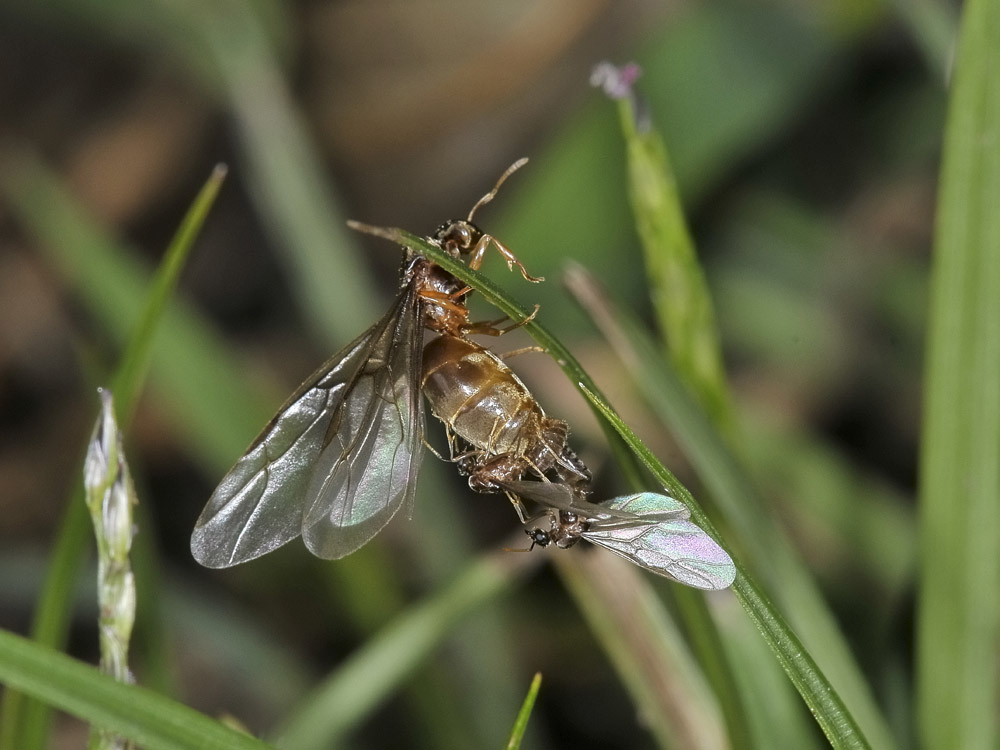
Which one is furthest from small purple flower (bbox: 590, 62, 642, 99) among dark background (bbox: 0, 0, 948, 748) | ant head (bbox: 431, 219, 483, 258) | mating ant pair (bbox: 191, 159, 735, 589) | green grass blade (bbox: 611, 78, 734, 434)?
dark background (bbox: 0, 0, 948, 748)

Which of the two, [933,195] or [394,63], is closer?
[933,195]

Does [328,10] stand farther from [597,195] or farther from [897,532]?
[897,532]

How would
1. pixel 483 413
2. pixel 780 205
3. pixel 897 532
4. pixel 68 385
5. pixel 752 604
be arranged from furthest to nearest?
1. pixel 68 385
2. pixel 780 205
3. pixel 897 532
4. pixel 483 413
5. pixel 752 604

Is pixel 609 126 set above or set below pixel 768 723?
above

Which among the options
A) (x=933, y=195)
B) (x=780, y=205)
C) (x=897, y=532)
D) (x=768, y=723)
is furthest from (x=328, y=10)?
(x=768, y=723)

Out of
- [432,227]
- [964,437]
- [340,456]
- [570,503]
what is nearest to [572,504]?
[570,503]

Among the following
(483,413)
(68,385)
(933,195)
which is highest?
(68,385)

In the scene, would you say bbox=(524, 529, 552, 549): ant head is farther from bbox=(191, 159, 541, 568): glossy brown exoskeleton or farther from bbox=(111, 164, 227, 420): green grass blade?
bbox=(111, 164, 227, 420): green grass blade

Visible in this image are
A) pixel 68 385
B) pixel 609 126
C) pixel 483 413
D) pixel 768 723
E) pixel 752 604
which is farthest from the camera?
pixel 68 385

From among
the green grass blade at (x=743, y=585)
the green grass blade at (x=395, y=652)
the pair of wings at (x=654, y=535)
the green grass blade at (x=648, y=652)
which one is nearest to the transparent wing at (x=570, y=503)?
the pair of wings at (x=654, y=535)
